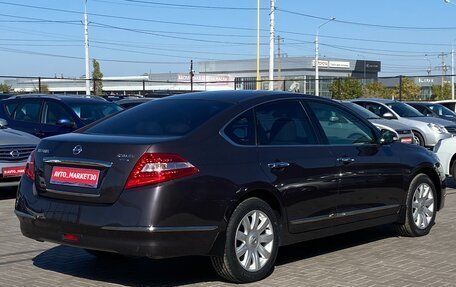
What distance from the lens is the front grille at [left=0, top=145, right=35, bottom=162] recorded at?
10.1m

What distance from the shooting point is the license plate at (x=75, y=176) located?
5.14 metres

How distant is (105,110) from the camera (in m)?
13.3

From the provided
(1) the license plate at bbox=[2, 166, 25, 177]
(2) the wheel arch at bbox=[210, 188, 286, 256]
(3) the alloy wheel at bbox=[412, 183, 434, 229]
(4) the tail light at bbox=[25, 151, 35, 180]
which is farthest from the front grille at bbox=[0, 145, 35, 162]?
(3) the alloy wheel at bbox=[412, 183, 434, 229]

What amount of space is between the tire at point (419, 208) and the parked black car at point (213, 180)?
21.0 inches

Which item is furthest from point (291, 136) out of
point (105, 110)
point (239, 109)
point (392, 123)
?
point (392, 123)

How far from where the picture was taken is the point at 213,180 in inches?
206

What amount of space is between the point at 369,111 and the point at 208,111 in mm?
12195

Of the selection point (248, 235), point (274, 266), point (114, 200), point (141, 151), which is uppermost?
point (141, 151)

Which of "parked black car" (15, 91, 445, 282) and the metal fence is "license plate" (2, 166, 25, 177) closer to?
"parked black car" (15, 91, 445, 282)

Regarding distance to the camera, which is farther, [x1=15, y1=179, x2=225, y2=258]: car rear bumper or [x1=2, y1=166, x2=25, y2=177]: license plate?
[x1=2, y1=166, x2=25, y2=177]: license plate

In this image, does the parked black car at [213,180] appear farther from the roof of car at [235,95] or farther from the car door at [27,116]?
the car door at [27,116]

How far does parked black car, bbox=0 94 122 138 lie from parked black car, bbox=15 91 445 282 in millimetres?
6451

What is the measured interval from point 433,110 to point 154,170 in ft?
64.1

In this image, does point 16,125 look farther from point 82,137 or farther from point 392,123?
point 392,123
